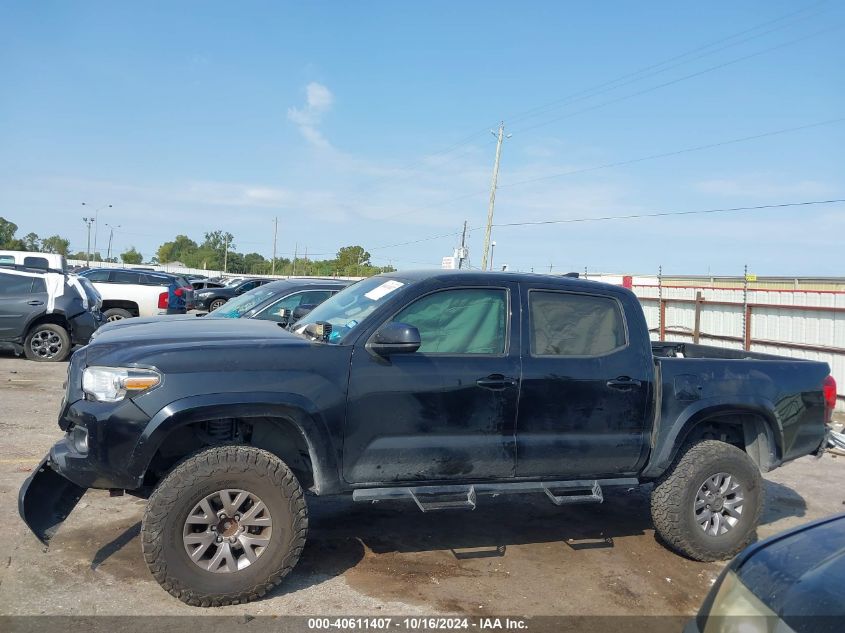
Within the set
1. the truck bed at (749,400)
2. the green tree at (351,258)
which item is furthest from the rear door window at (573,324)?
the green tree at (351,258)

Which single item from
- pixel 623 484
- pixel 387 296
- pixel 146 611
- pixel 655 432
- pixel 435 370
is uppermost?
pixel 387 296

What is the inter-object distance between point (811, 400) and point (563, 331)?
7.13 ft

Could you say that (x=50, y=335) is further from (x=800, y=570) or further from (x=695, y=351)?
(x=800, y=570)

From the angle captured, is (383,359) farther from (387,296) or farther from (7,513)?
(7,513)

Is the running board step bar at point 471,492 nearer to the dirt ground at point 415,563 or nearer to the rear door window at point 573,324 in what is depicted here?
the dirt ground at point 415,563

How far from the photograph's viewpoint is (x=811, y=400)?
5.58 metres

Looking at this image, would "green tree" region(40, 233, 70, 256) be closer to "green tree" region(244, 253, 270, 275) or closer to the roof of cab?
"green tree" region(244, 253, 270, 275)

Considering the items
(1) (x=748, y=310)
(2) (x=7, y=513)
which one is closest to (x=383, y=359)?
(2) (x=7, y=513)

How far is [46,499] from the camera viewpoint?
4.24m

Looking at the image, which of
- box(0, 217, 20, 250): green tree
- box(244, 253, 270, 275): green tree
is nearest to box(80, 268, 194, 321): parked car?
box(0, 217, 20, 250): green tree

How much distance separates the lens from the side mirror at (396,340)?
425cm

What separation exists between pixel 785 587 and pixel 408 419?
237 centimetres

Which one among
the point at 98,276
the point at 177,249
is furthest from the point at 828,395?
the point at 177,249

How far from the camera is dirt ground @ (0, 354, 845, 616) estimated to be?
4109 millimetres
